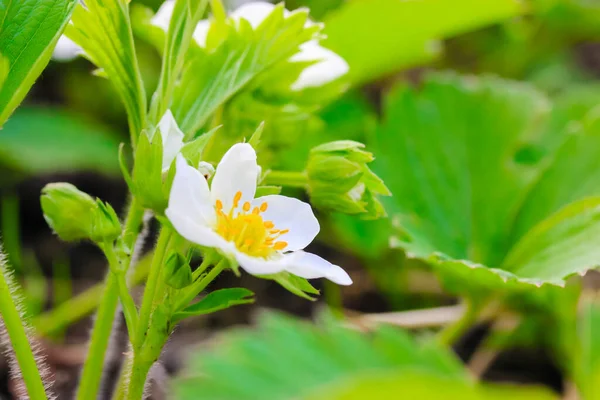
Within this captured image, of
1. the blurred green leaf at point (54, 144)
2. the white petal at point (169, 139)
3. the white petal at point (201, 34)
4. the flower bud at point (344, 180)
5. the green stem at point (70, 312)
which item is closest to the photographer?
the white petal at point (169, 139)

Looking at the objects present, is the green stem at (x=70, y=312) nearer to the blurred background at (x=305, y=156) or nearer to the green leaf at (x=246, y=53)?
the blurred background at (x=305, y=156)

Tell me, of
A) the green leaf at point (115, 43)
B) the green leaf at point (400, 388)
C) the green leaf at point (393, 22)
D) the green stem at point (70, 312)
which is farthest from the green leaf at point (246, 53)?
the green stem at point (70, 312)

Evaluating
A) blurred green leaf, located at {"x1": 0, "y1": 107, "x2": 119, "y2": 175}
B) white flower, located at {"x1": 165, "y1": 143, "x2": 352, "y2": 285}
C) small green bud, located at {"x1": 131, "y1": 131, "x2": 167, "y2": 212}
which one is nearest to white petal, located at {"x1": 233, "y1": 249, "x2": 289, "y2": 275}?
white flower, located at {"x1": 165, "y1": 143, "x2": 352, "y2": 285}

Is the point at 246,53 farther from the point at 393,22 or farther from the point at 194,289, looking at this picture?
the point at 393,22

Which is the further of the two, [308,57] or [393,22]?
[393,22]

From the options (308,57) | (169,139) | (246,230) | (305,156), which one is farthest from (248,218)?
(305,156)

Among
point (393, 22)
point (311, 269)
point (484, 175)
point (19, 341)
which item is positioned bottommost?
point (19, 341)
